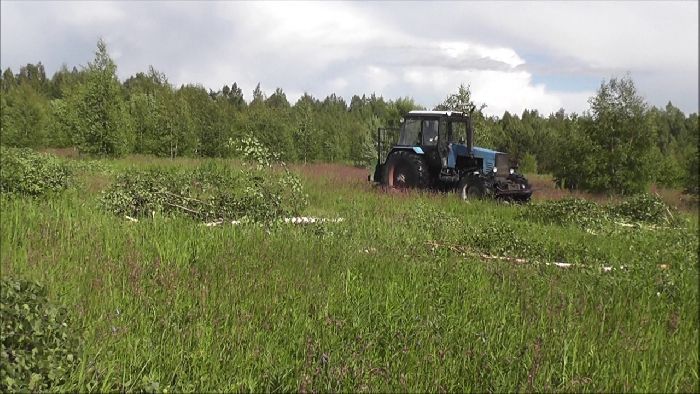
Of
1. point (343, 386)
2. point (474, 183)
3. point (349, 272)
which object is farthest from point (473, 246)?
point (474, 183)

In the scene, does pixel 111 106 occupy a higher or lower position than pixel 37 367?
higher

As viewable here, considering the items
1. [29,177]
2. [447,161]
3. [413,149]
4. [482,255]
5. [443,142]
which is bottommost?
[482,255]

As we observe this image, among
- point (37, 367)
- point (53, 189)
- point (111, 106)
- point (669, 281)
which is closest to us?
point (37, 367)

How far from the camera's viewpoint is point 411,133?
15.2 metres

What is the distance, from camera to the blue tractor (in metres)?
13.6

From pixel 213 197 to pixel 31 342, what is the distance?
594 cm

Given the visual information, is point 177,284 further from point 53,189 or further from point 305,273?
point 53,189

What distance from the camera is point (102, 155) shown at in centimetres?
2608

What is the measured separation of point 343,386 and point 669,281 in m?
3.85

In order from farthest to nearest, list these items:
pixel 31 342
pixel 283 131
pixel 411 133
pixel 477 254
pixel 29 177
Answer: pixel 283 131 < pixel 411 133 < pixel 29 177 < pixel 477 254 < pixel 31 342

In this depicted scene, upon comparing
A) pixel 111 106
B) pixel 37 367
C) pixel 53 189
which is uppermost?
pixel 111 106

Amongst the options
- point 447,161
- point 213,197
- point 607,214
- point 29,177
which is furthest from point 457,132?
point 29,177

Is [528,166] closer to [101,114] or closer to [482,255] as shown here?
[101,114]

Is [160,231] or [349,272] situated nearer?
[349,272]
